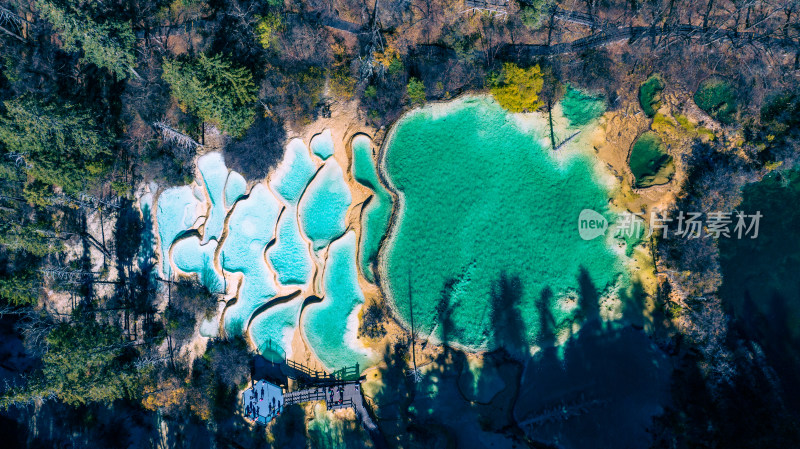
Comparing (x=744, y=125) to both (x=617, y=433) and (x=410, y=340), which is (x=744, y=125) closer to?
(x=617, y=433)

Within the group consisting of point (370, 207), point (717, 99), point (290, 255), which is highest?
point (717, 99)

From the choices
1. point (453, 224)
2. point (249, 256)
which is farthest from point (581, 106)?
point (249, 256)

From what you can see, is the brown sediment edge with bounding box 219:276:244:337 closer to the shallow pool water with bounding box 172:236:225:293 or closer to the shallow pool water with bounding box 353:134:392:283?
the shallow pool water with bounding box 172:236:225:293

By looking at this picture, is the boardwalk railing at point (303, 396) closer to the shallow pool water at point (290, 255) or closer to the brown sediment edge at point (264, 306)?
the brown sediment edge at point (264, 306)

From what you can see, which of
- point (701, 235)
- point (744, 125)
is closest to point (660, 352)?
point (701, 235)

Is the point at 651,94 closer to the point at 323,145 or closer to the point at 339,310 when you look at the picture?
the point at 323,145
